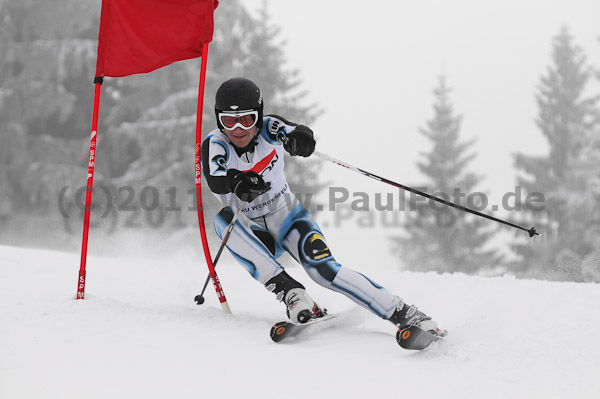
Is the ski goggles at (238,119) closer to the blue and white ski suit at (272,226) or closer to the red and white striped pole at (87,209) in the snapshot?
the blue and white ski suit at (272,226)

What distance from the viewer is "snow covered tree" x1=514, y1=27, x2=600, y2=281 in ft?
54.0

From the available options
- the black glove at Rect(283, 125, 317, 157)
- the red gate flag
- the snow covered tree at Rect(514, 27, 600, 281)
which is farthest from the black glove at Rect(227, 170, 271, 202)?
the snow covered tree at Rect(514, 27, 600, 281)

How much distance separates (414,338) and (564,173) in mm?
16604

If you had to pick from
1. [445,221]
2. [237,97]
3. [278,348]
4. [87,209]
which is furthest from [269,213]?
[445,221]

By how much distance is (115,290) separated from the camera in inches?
180

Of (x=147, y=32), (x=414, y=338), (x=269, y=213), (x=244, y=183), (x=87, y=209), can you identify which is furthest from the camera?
(x=147, y=32)

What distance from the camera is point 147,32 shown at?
14.1 ft

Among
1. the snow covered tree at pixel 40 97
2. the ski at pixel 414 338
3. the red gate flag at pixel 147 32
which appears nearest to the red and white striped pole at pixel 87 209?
the red gate flag at pixel 147 32

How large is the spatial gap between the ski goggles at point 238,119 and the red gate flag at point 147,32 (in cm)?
100

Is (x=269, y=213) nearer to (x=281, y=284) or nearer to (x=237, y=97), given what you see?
(x=281, y=284)

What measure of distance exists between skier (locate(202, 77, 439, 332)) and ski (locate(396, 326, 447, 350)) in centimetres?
22

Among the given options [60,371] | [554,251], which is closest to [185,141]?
[554,251]

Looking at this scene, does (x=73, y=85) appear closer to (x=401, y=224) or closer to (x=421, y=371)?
(x=401, y=224)

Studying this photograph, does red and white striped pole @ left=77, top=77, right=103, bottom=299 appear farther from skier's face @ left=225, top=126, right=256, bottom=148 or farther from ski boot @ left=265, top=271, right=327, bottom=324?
ski boot @ left=265, top=271, right=327, bottom=324
